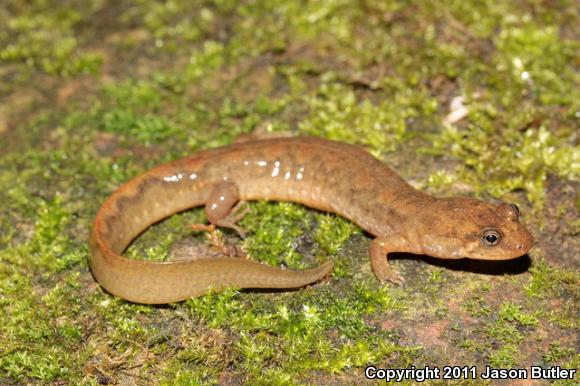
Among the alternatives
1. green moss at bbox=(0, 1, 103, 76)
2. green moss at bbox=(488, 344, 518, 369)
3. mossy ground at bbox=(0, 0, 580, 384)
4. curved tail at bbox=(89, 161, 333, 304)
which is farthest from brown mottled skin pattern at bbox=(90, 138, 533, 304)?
green moss at bbox=(0, 1, 103, 76)

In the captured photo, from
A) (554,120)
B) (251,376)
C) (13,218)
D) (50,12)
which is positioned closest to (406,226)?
(251,376)

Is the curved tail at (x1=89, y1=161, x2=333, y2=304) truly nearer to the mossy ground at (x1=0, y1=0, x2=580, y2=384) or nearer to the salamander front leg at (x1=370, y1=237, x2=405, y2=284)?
the mossy ground at (x1=0, y1=0, x2=580, y2=384)

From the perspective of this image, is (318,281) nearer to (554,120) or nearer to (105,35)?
(554,120)

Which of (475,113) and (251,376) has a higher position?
(475,113)

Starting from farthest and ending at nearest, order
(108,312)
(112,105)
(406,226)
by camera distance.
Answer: (112,105)
(406,226)
(108,312)

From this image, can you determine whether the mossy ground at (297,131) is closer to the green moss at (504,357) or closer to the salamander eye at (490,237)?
the green moss at (504,357)

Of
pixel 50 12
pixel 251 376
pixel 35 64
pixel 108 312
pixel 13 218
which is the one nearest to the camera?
pixel 251 376

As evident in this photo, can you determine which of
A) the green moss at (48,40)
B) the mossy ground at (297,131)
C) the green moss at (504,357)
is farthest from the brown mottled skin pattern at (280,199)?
the green moss at (48,40)
